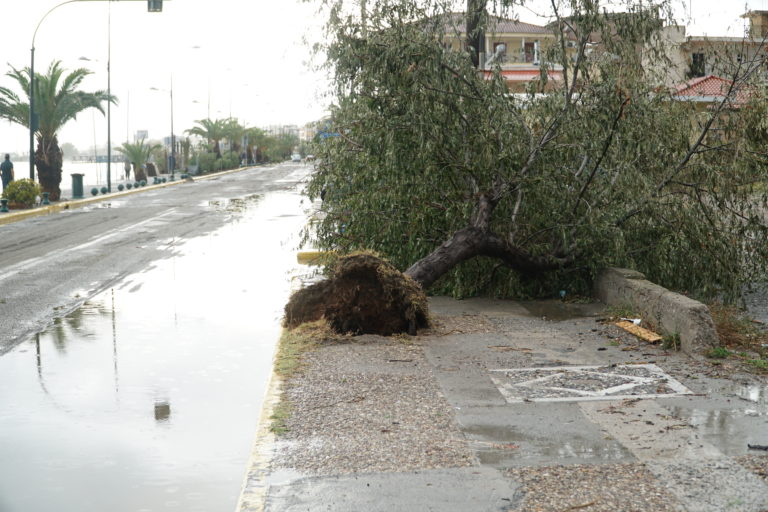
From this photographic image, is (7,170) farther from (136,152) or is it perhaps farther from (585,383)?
(585,383)

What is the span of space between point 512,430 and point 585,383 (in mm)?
1611

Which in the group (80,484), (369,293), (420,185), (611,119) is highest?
(611,119)

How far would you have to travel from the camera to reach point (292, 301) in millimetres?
10562

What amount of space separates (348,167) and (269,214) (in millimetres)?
16370

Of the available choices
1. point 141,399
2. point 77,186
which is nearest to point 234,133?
point 77,186

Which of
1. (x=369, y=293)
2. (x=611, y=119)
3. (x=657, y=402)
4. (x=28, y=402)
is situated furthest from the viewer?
(x=611, y=119)

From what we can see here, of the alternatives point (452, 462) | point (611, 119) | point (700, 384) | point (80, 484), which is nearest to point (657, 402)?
point (700, 384)

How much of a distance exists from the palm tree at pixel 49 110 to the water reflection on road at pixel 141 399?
2450 cm

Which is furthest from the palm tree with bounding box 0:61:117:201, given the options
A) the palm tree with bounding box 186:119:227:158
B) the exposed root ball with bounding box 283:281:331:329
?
the palm tree with bounding box 186:119:227:158

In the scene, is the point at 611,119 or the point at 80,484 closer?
the point at 80,484

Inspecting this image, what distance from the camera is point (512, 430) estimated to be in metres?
6.50

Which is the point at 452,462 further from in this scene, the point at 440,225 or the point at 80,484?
the point at 440,225

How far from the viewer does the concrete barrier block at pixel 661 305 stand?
29.0 feet

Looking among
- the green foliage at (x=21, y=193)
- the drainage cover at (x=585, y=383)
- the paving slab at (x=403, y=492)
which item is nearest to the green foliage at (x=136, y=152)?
the green foliage at (x=21, y=193)
